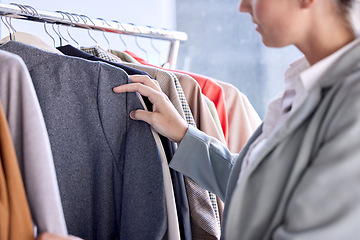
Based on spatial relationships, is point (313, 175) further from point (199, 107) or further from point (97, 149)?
point (199, 107)

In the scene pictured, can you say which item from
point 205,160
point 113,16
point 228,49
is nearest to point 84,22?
point 205,160

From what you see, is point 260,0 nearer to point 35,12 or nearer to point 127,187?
point 127,187

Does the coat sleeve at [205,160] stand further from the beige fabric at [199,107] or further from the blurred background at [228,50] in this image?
the blurred background at [228,50]

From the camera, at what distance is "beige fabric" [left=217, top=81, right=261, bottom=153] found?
4.70 feet

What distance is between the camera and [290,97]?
3.05 ft

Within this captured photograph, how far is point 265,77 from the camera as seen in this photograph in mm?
2824

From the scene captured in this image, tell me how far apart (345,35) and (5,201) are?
613 millimetres

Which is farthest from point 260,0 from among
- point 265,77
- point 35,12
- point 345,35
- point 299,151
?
point 265,77

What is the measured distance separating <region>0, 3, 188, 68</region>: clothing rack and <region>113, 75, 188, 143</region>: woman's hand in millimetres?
317

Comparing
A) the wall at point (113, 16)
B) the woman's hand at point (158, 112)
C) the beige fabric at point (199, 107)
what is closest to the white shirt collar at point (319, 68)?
the woman's hand at point (158, 112)

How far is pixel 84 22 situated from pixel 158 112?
0.40m

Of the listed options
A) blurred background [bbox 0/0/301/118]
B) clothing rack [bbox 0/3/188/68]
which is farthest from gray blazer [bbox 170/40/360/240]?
blurred background [bbox 0/0/301/118]

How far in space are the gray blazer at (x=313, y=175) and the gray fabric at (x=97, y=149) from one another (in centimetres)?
26

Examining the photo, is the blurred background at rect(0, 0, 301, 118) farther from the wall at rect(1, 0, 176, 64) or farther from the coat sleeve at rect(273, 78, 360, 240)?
the coat sleeve at rect(273, 78, 360, 240)
